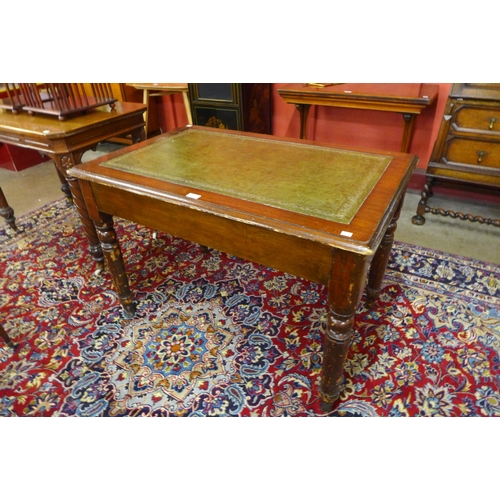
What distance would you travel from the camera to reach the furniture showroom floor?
8.70ft

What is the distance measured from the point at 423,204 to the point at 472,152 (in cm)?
50

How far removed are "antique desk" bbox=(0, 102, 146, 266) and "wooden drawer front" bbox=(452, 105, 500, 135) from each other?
219cm

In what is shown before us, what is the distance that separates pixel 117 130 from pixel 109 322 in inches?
49.2

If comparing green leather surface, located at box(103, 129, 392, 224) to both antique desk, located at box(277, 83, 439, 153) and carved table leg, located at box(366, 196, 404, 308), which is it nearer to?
carved table leg, located at box(366, 196, 404, 308)

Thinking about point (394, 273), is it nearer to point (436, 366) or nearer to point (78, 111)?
point (436, 366)

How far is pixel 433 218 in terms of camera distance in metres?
3.04

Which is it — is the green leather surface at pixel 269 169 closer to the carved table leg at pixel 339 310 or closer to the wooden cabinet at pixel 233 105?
the carved table leg at pixel 339 310

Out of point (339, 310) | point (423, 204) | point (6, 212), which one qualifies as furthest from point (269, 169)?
point (6, 212)

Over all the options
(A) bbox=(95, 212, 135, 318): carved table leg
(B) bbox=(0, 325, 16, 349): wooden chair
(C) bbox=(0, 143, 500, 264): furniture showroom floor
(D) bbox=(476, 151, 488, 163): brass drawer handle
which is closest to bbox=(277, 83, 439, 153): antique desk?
(D) bbox=(476, 151, 488, 163): brass drawer handle

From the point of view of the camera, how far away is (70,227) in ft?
9.85

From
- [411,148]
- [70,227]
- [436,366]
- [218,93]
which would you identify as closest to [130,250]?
[70,227]

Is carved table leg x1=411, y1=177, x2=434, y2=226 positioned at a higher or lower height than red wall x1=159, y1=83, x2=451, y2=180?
lower

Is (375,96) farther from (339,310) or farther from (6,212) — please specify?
(6,212)

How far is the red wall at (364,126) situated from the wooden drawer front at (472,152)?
0.64m
